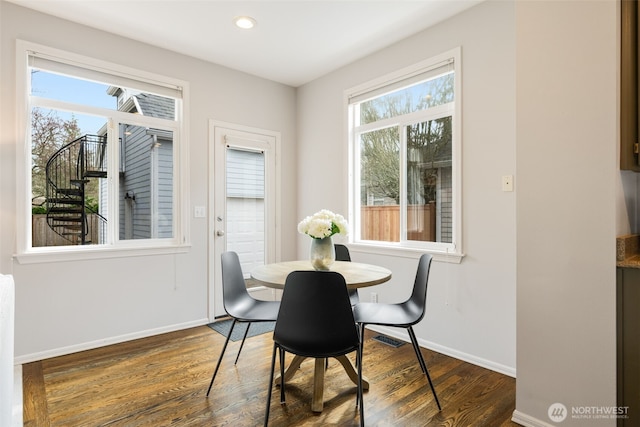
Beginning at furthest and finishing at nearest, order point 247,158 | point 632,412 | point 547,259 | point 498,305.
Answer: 1. point 247,158
2. point 498,305
3. point 547,259
4. point 632,412

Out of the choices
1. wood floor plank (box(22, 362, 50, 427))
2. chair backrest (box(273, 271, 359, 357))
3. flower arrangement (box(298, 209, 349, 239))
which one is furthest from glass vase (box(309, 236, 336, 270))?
wood floor plank (box(22, 362, 50, 427))

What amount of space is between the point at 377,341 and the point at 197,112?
288 cm

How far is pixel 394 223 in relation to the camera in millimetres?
3305

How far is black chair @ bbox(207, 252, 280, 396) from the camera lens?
7.13 feet

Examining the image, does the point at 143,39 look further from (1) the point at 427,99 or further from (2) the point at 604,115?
(2) the point at 604,115

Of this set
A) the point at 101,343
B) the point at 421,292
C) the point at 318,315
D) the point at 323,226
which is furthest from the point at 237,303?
the point at 101,343

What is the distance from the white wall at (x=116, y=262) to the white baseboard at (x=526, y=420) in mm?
2848

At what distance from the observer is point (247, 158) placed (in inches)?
156

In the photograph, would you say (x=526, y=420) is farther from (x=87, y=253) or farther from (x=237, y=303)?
(x=87, y=253)

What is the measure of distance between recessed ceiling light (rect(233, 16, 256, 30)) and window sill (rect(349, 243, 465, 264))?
2231mm

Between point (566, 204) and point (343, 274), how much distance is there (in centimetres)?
125

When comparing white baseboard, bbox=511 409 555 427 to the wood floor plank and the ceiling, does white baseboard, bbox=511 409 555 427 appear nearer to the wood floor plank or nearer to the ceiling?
the wood floor plank

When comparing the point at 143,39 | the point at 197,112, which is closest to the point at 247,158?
the point at 197,112

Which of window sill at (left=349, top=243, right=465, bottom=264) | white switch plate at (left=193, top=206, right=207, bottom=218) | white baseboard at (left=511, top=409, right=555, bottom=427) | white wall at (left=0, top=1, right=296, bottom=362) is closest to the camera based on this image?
white baseboard at (left=511, top=409, right=555, bottom=427)
